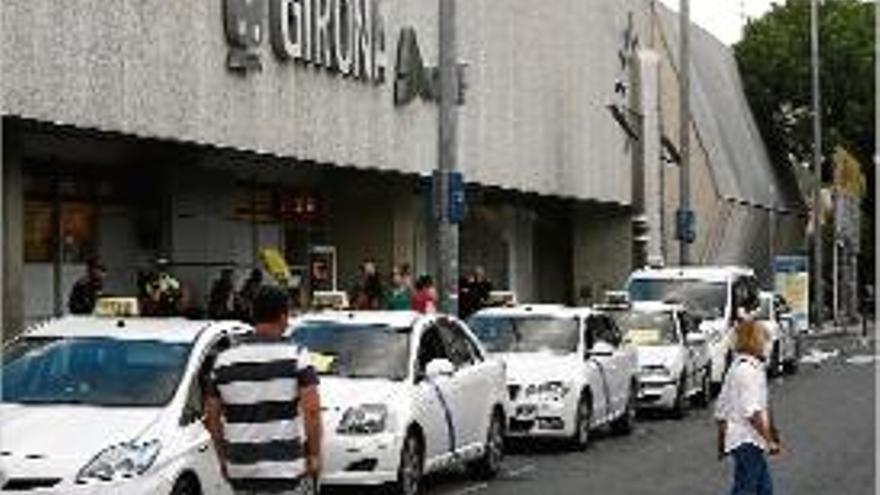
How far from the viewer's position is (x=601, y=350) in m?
21.2

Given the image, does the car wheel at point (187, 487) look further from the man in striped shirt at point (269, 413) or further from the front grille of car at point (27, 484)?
the man in striped shirt at point (269, 413)

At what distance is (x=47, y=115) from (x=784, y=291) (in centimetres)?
3385

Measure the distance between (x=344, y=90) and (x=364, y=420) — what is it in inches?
536

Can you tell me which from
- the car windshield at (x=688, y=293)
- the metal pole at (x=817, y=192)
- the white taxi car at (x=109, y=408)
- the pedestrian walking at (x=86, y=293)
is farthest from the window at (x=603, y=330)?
the metal pole at (x=817, y=192)

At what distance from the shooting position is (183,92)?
22875 millimetres

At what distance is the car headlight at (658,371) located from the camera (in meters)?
25.3

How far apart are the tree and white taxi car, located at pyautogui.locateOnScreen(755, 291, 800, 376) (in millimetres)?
34951

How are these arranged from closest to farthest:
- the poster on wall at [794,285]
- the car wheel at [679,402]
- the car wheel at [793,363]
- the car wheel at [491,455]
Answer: the car wheel at [491,455]
the car wheel at [679,402]
the car wheel at [793,363]
the poster on wall at [794,285]

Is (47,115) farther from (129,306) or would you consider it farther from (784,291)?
(784,291)

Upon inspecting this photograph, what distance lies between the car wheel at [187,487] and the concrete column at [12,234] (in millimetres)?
9568

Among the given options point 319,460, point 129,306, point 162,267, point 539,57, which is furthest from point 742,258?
point 319,460

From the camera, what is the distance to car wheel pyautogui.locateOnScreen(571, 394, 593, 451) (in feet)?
67.2

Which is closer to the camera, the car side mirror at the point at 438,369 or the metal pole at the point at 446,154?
the car side mirror at the point at 438,369

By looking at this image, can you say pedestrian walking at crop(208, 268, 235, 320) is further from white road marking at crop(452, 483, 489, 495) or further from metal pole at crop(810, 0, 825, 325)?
metal pole at crop(810, 0, 825, 325)
